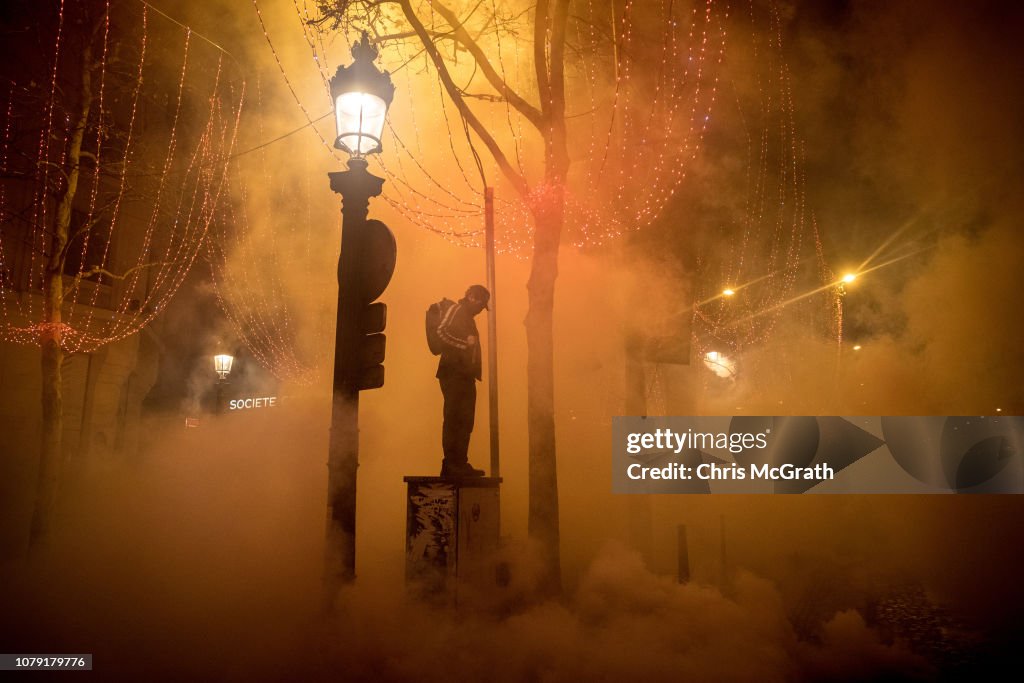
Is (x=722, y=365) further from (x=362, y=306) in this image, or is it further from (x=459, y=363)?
(x=362, y=306)

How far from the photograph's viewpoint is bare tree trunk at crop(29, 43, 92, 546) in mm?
8055

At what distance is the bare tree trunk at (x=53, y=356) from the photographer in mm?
8055

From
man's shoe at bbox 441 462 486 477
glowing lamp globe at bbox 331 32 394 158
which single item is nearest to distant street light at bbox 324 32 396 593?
glowing lamp globe at bbox 331 32 394 158

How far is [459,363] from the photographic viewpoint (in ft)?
18.1

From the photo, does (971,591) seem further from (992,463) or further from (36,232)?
(36,232)

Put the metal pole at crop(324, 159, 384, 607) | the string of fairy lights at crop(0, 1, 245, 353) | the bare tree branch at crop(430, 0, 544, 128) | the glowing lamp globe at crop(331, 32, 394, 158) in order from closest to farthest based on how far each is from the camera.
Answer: the metal pole at crop(324, 159, 384, 607)
the glowing lamp globe at crop(331, 32, 394, 158)
the bare tree branch at crop(430, 0, 544, 128)
the string of fairy lights at crop(0, 1, 245, 353)

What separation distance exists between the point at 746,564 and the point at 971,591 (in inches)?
89.7

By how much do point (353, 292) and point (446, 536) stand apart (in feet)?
6.66

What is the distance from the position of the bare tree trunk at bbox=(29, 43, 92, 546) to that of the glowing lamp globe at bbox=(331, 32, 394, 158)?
6.39 m

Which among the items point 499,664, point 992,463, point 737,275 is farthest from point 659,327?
point 992,463

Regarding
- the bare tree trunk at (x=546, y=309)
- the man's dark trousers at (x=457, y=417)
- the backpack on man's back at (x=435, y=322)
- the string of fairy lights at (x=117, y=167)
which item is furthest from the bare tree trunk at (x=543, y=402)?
the string of fairy lights at (x=117, y=167)

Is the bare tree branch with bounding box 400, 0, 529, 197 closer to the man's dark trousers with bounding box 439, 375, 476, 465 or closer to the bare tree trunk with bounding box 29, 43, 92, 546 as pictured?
the man's dark trousers with bounding box 439, 375, 476, 465

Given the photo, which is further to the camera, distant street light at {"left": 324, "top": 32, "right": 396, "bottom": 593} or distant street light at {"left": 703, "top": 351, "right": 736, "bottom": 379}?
distant street light at {"left": 703, "top": 351, "right": 736, "bottom": 379}

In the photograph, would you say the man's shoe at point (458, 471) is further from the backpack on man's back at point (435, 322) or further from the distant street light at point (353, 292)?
the distant street light at point (353, 292)
